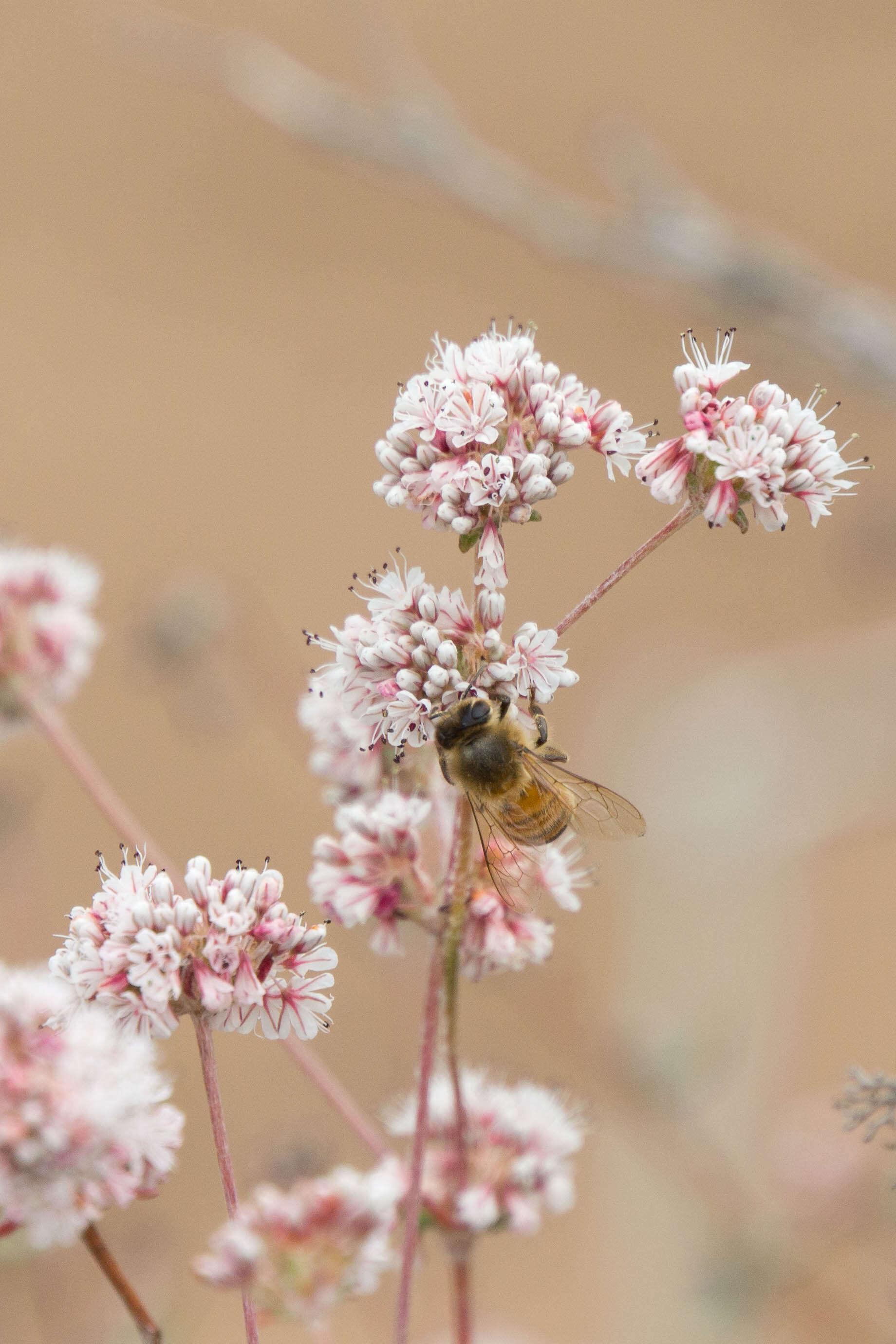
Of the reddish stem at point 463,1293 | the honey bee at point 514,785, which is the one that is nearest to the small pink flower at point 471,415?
the honey bee at point 514,785

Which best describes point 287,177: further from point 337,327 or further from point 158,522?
point 158,522

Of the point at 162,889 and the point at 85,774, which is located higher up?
the point at 85,774

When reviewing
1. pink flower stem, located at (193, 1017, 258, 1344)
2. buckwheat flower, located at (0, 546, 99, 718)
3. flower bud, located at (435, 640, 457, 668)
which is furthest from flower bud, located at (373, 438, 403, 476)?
buckwheat flower, located at (0, 546, 99, 718)

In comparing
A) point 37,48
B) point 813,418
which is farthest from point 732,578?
point 37,48

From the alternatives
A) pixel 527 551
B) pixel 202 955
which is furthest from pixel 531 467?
pixel 527 551

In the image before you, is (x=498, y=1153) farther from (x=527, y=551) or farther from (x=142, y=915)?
(x=527, y=551)

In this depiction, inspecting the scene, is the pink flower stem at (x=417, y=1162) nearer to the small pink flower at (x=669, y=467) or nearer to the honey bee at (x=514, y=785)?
the honey bee at (x=514, y=785)

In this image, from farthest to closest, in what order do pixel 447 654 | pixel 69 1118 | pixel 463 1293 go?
pixel 463 1293 < pixel 447 654 < pixel 69 1118
